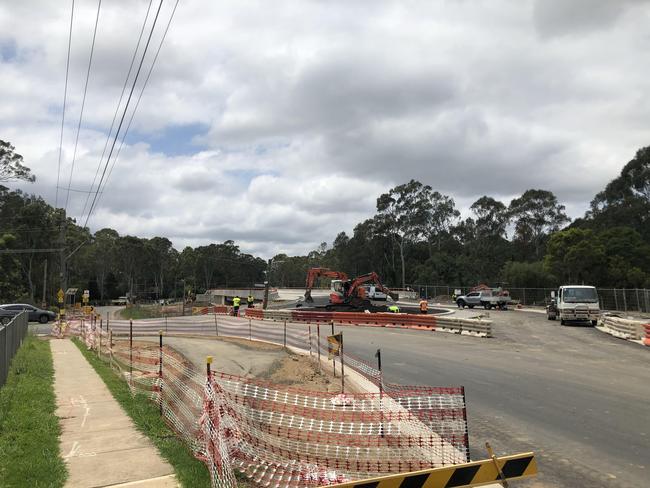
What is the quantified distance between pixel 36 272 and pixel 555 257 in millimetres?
71676

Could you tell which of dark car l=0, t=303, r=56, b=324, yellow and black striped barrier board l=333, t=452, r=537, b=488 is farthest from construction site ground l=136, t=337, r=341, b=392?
dark car l=0, t=303, r=56, b=324

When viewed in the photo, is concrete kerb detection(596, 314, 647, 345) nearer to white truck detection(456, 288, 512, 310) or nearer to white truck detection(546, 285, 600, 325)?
white truck detection(546, 285, 600, 325)

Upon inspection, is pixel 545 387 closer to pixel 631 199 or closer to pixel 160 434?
pixel 160 434

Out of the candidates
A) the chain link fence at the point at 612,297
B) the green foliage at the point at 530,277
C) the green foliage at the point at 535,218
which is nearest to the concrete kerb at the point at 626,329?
the chain link fence at the point at 612,297

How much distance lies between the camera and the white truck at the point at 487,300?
51094mm

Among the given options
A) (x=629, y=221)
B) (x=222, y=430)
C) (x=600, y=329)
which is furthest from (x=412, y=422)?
(x=629, y=221)

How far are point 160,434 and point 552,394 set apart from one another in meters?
8.06

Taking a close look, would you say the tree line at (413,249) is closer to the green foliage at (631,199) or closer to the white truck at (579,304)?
the green foliage at (631,199)

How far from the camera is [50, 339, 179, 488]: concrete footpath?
6297 mm

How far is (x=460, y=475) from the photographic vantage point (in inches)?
174

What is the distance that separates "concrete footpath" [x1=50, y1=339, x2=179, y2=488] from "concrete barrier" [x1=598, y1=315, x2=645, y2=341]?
21.9 metres

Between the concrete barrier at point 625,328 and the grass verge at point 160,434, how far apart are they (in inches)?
840

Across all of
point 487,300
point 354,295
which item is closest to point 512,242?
point 487,300

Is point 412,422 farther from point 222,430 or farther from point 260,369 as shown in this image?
point 260,369
